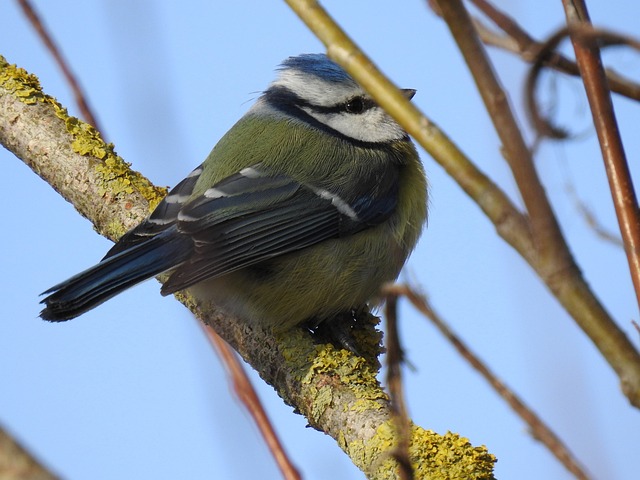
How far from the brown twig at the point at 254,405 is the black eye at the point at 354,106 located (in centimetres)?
139

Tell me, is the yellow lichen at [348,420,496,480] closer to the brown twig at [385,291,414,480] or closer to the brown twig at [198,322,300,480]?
the brown twig at [198,322,300,480]

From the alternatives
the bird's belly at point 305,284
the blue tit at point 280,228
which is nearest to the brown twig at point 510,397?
the blue tit at point 280,228

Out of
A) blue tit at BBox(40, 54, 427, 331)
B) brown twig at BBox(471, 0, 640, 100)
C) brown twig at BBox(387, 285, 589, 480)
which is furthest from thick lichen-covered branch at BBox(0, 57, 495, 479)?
brown twig at BBox(387, 285, 589, 480)

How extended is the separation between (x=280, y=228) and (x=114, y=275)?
0.58 m

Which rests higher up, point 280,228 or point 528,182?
point 280,228

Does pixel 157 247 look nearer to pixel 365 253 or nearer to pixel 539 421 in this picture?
pixel 365 253

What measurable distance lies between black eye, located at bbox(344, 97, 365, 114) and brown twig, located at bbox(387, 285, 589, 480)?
102 inches

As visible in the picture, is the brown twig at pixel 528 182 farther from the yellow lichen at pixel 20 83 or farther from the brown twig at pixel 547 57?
the yellow lichen at pixel 20 83

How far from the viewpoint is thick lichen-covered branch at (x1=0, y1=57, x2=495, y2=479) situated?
6.19 feet

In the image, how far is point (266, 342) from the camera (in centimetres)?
260

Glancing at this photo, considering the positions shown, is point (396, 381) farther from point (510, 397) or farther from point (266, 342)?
point (266, 342)

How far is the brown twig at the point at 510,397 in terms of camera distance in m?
0.74

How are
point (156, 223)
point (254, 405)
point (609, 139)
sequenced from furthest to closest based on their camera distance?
point (156, 223)
point (254, 405)
point (609, 139)

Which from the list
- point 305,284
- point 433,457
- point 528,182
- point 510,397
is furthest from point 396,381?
point 305,284
